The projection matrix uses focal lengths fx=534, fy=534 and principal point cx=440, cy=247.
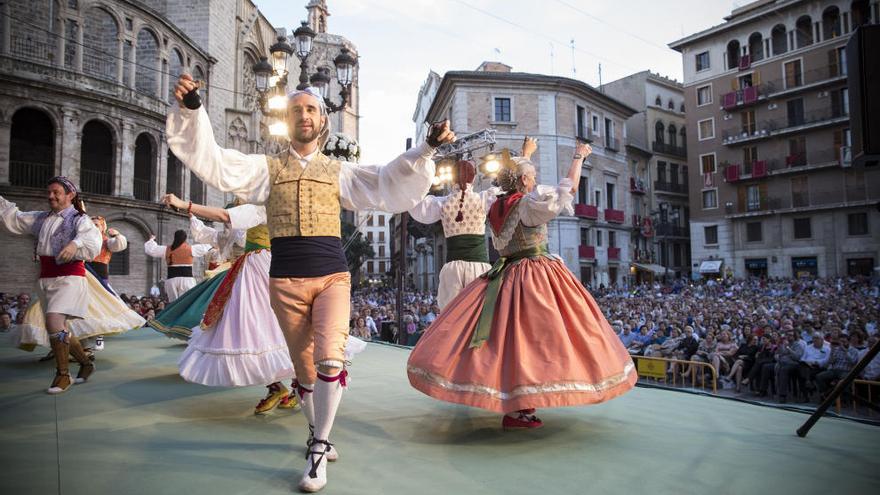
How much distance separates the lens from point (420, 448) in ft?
11.5

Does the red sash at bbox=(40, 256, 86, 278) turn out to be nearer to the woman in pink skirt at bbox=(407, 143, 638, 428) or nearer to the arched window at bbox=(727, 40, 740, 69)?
the woman in pink skirt at bbox=(407, 143, 638, 428)

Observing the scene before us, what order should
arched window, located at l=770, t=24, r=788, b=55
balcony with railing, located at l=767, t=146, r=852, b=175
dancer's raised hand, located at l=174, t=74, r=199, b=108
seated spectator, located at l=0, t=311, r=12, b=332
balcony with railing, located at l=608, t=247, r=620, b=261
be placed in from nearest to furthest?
dancer's raised hand, located at l=174, t=74, r=199, b=108
seated spectator, located at l=0, t=311, r=12, b=332
balcony with railing, located at l=767, t=146, r=852, b=175
arched window, located at l=770, t=24, r=788, b=55
balcony with railing, located at l=608, t=247, r=620, b=261

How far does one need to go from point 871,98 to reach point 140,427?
537 cm

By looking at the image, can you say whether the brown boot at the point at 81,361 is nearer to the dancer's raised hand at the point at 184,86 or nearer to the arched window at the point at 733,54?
the dancer's raised hand at the point at 184,86

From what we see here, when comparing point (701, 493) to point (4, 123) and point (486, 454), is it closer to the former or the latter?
point (486, 454)

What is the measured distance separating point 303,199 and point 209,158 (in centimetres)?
57

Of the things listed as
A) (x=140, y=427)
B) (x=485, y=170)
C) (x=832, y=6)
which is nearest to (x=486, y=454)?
(x=140, y=427)

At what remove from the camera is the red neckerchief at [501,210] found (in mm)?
4383

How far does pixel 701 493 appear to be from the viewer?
2.77m

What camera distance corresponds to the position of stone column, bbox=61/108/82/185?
21734 mm

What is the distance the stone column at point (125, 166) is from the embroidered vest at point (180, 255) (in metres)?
16.6

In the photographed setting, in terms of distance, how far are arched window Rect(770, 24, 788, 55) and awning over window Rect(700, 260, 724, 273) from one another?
14911 millimetres


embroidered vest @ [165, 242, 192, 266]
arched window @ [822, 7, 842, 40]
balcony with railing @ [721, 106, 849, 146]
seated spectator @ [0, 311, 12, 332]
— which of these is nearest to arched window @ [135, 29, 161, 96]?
seated spectator @ [0, 311, 12, 332]

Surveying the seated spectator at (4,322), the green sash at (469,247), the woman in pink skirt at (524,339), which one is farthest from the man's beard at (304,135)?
the seated spectator at (4,322)
